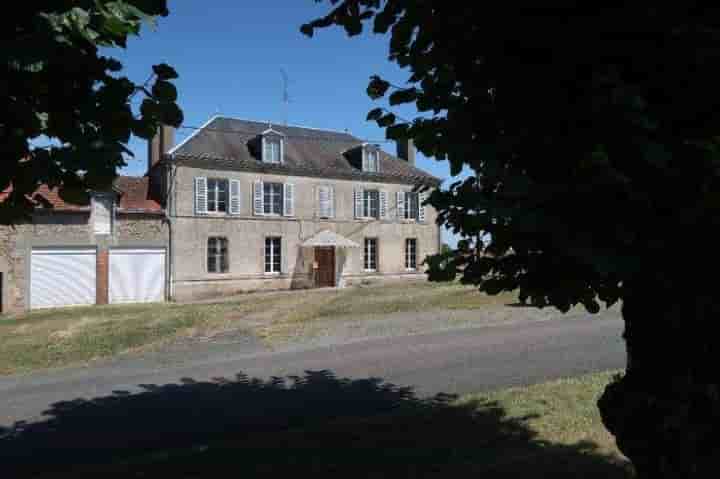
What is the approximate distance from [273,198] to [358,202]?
172 inches

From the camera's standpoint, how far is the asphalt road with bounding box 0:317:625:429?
7695 millimetres

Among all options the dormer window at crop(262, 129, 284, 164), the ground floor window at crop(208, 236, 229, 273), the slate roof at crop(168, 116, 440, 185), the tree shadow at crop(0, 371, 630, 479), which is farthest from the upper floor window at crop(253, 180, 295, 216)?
the tree shadow at crop(0, 371, 630, 479)

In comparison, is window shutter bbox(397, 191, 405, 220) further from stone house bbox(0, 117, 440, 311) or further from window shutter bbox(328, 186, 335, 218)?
window shutter bbox(328, 186, 335, 218)

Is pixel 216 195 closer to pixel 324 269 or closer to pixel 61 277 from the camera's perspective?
pixel 324 269

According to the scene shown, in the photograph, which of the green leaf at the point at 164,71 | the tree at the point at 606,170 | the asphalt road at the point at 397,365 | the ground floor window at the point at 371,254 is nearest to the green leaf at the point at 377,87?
the tree at the point at 606,170

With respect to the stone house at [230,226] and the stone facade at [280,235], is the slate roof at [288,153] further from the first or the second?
the stone facade at [280,235]

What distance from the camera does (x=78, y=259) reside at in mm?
20438

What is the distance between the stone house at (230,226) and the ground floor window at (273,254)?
1.9 inches

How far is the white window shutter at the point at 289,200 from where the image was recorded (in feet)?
81.9

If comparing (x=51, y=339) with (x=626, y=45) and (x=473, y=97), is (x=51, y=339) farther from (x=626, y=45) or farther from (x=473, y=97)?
(x=626, y=45)

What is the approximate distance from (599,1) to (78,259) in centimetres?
2141

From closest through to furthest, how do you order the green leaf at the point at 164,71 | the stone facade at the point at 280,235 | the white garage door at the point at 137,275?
the green leaf at the point at 164,71 → the white garage door at the point at 137,275 → the stone facade at the point at 280,235

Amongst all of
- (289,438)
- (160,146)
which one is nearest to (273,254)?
(160,146)

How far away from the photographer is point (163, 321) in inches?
575
